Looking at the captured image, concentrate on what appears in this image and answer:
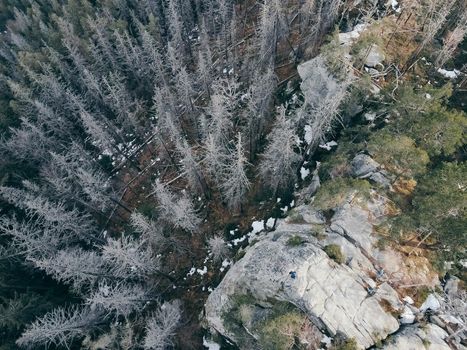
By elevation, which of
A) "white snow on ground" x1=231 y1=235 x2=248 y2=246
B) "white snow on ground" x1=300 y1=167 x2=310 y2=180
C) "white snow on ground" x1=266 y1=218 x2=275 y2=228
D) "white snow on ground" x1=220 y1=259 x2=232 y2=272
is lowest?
"white snow on ground" x1=220 y1=259 x2=232 y2=272

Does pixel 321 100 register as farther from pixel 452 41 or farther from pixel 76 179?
pixel 76 179

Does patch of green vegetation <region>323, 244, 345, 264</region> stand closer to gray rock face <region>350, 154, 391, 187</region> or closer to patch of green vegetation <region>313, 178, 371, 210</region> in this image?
patch of green vegetation <region>313, 178, 371, 210</region>

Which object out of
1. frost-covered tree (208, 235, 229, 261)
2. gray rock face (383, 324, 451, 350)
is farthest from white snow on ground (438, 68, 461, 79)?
frost-covered tree (208, 235, 229, 261)

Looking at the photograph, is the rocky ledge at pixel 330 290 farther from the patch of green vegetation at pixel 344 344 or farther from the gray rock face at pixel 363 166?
the gray rock face at pixel 363 166

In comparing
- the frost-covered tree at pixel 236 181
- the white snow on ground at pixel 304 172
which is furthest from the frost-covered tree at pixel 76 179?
the white snow on ground at pixel 304 172

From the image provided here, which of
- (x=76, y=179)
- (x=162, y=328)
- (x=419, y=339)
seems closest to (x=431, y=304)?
(x=419, y=339)

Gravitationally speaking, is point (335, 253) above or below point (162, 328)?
above
